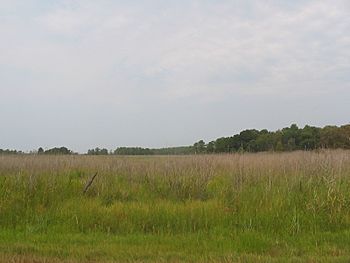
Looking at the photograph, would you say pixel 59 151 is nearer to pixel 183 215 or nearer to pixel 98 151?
pixel 98 151

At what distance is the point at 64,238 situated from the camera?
730 cm

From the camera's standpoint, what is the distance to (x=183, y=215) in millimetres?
8547

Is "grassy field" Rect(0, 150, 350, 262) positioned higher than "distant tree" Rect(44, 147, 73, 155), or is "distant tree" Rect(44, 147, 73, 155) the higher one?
"distant tree" Rect(44, 147, 73, 155)

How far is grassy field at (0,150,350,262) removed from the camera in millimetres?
6398

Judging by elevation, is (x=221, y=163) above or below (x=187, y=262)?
above

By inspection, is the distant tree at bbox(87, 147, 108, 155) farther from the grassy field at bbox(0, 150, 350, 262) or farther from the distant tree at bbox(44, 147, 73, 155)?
the grassy field at bbox(0, 150, 350, 262)

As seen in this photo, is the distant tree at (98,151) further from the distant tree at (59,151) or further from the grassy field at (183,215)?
the grassy field at (183,215)

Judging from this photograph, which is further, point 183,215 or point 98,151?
point 98,151

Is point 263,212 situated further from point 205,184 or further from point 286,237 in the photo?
point 205,184

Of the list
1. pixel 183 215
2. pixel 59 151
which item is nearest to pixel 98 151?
pixel 59 151

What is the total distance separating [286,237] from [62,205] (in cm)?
475

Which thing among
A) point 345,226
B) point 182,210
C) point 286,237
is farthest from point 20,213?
point 345,226

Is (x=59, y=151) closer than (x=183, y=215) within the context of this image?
No

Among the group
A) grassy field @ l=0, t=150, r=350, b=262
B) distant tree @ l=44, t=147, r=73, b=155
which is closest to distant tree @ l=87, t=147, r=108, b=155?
distant tree @ l=44, t=147, r=73, b=155
